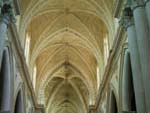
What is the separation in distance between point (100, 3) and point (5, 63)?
8787mm

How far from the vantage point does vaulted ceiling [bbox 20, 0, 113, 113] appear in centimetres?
2361

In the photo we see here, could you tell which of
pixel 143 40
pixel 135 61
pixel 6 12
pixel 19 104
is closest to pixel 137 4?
→ pixel 143 40

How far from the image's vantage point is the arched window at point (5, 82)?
1809cm

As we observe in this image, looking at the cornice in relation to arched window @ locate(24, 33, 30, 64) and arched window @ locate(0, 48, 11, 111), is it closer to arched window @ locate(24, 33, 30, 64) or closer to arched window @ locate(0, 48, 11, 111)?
arched window @ locate(24, 33, 30, 64)

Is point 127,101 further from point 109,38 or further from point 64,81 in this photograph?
point 64,81

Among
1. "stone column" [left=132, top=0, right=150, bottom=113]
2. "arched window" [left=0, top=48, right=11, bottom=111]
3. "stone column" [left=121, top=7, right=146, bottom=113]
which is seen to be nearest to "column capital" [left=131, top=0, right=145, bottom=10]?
"stone column" [left=132, top=0, right=150, bottom=113]

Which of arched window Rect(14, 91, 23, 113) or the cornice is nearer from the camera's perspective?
the cornice

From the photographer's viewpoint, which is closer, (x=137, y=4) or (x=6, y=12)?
(x=137, y=4)

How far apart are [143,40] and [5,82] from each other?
847 cm

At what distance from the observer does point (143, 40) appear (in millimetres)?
13688

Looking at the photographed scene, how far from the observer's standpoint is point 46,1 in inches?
942

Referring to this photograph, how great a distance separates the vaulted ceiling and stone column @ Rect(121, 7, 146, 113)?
250 inches

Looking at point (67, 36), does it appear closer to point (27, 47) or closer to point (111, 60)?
point (27, 47)

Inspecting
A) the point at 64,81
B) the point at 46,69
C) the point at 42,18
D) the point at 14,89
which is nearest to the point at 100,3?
the point at 42,18
